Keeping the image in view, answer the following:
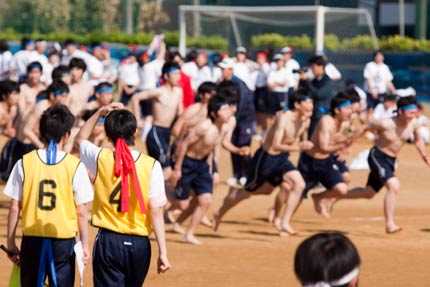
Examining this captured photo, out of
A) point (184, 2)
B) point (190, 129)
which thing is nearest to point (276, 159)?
point (190, 129)

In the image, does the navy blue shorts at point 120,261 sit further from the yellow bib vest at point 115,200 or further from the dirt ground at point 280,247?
the dirt ground at point 280,247

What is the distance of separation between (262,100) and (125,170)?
1674cm

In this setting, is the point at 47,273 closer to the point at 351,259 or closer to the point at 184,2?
the point at 351,259

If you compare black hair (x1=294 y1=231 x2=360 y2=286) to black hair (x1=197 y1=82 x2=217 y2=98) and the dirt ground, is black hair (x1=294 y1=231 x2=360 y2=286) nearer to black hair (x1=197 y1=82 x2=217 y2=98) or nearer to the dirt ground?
the dirt ground

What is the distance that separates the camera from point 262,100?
24.2 meters

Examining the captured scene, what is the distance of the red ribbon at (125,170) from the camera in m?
7.53

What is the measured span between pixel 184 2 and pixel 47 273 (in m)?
48.5

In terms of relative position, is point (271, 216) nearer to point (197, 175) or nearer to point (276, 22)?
point (197, 175)

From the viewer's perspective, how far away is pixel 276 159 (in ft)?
44.1

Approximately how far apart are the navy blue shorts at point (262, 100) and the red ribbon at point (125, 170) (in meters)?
16.5

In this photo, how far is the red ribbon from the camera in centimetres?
753

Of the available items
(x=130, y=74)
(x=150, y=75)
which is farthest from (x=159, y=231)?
(x=130, y=74)

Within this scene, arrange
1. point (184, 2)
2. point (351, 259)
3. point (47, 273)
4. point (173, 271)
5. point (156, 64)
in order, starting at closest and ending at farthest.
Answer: point (351, 259) < point (47, 273) < point (173, 271) < point (156, 64) < point (184, 2)

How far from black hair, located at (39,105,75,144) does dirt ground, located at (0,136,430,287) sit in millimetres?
3032
